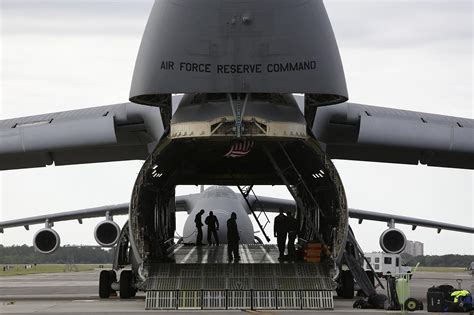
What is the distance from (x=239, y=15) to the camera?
53.4 ft

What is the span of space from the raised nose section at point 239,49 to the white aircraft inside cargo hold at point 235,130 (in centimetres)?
Result: 2

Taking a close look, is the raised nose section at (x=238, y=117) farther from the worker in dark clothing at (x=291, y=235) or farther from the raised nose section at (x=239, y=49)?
the worker in dark clothing at (x=291, y=235)

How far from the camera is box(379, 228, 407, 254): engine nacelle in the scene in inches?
1138

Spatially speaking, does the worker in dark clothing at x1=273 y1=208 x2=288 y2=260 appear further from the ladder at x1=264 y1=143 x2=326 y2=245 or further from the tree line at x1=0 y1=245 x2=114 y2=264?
the tree line at x1=0 y1=245 x2=114 y2=264

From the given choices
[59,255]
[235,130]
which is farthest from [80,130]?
[59,255]

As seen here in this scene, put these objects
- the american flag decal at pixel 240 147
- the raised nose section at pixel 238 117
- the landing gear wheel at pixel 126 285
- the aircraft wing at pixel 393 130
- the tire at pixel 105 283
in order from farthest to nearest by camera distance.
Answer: the tire at pixel 105 283 < the landing gear wheel at pixel 126 285 < the aircraft wing at pixel 393 130 < the american flag decal at pixel 240 147 < the raised nose section at pixel 238 117

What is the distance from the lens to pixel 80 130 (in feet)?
66.8

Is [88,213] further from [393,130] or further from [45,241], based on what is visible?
[393,130]

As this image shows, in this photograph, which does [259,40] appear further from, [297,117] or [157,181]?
[157,181]

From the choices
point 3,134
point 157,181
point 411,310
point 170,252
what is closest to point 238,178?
point 170,252

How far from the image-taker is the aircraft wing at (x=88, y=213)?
35.2 metres

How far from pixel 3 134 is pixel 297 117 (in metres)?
6.12

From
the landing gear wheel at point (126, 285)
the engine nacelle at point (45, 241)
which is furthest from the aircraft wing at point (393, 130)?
the engine nacelle at point (45, 241)

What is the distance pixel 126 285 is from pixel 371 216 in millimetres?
18292
